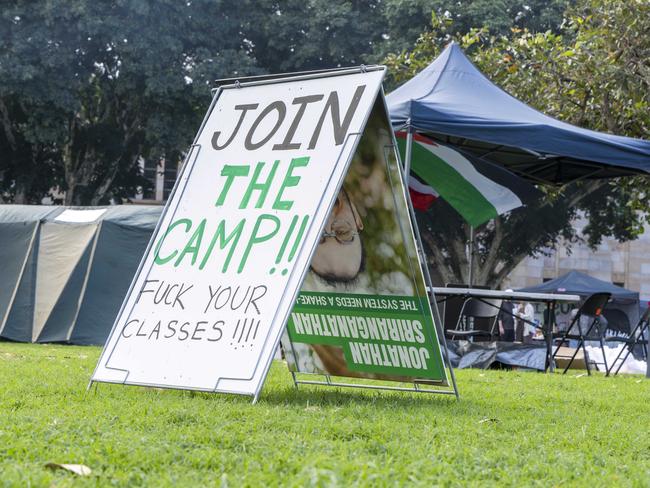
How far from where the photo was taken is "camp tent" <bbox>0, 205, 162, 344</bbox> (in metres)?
15.1

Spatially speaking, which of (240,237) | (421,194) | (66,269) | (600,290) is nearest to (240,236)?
(240,237)

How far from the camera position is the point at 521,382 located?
8.21 m

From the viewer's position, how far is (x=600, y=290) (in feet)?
98.5

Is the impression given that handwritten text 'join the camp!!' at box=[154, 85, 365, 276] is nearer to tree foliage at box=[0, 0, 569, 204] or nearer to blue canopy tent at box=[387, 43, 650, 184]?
blue canopy tent at box=[387, 43, 650, 184]

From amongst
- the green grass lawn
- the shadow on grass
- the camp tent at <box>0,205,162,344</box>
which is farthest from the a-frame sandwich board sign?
the camp tent at <box>0,205,162,344</box>

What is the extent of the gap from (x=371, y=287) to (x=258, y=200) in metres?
1.11

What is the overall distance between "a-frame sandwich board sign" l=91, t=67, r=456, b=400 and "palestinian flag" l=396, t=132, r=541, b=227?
4.81 m

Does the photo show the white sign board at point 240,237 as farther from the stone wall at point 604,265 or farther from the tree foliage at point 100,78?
the stone wall at point 604,265

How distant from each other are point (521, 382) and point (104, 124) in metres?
23.3

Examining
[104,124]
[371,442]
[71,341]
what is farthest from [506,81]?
[104,124]

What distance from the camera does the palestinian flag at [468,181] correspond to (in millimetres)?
10906

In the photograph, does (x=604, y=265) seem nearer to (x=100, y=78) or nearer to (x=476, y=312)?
(x=100, y=78)

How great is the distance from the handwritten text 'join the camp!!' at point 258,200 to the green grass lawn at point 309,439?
2.59 ft

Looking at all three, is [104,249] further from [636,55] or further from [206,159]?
[206,159]
